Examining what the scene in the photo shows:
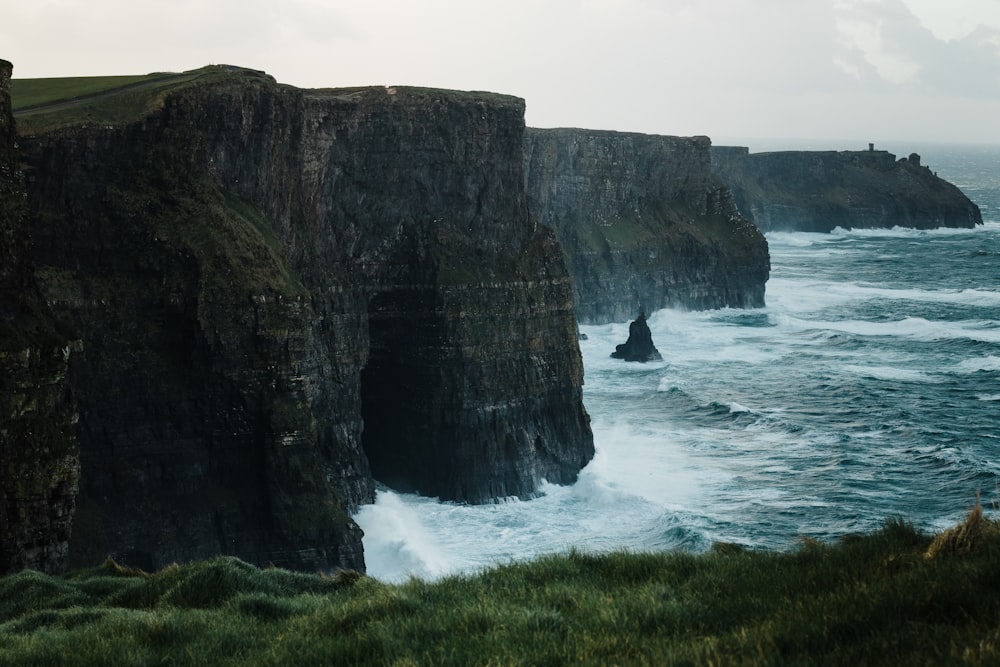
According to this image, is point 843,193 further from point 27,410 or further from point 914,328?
point 27,410

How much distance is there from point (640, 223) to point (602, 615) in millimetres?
97280

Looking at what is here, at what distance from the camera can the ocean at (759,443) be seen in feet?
141

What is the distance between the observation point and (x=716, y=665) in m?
8.84

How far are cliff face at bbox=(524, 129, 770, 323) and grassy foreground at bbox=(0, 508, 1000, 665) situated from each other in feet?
255

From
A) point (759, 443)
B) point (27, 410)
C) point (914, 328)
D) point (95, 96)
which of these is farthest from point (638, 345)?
point (27, 410)

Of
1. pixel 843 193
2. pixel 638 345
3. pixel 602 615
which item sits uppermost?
pixel 843 193

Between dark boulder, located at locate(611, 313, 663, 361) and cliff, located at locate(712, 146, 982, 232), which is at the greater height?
cliff, located at locate(712, 146, 982, 232)

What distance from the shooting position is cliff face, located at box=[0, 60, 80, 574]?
87.1 feet

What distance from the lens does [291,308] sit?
122 ft

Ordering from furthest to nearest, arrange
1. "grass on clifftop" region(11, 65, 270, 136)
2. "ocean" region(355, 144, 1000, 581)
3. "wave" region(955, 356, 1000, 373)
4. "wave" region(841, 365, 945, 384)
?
"wave" region(955, 356, 1000, 373)
"wave" region(841, 365, 945, 384)
"ocean" region(355, 144, 1000, 581)
"grass on clifftop" region(11, 65, 270, 136)

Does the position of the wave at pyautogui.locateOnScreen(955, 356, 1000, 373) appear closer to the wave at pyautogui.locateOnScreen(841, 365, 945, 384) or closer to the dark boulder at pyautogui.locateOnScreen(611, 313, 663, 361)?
the wave at pyautogui.locateOnScreen(841, 365, 945, 384)

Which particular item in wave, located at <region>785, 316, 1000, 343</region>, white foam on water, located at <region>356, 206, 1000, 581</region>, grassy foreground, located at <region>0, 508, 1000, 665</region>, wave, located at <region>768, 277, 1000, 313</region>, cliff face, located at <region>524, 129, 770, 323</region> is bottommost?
white foam on water, located at <region>356, 206, 1000, 581</region>

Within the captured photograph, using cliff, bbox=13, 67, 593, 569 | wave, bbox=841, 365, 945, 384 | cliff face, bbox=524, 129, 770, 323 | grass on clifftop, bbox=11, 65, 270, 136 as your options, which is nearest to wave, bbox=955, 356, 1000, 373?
wave, bbox=841, 365, 945, 384

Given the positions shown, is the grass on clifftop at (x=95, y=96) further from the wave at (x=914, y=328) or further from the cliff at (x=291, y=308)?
the wave at (x=914, y=328)
